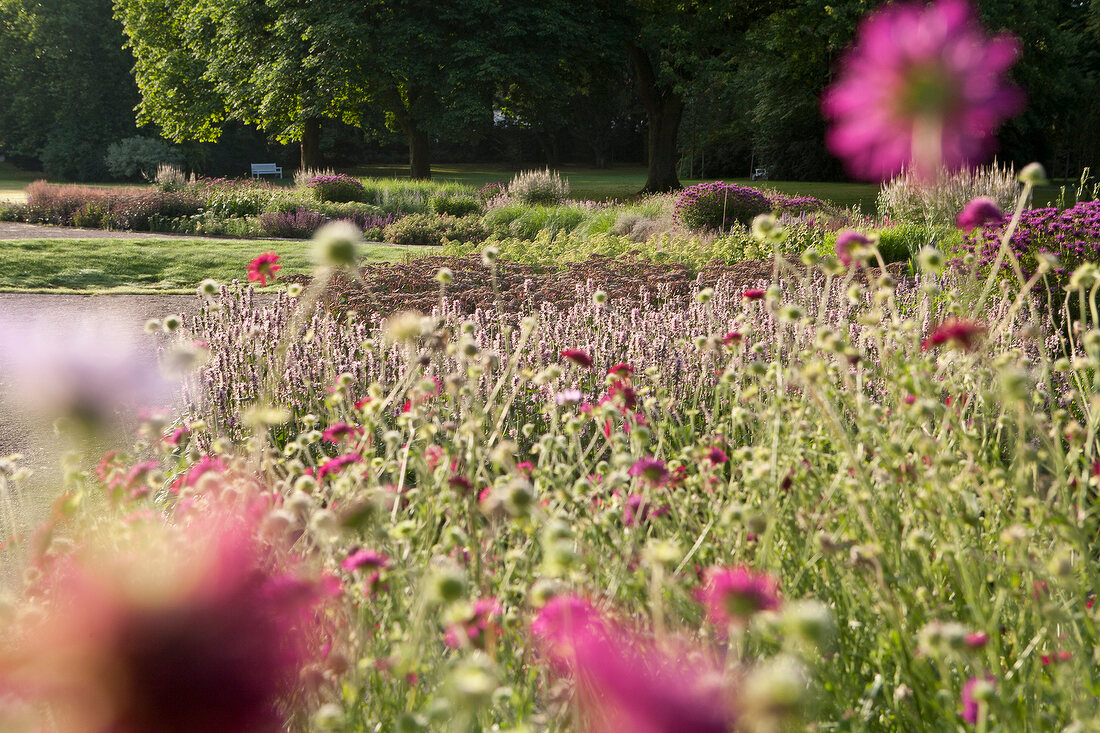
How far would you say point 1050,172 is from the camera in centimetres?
3189

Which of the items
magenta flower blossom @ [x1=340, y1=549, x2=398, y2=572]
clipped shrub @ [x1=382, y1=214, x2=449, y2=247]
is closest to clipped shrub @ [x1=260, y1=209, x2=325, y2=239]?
clipped shrub @ [x1=382, y1=214, x2=449, y2=247]

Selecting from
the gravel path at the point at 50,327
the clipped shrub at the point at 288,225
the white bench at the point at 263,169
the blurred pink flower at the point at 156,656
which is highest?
the white bench at the point at 263,169

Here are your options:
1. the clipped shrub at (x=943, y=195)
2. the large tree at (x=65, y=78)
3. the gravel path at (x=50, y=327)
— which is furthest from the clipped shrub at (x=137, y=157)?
the clipped shrub at (x=943, y=195)

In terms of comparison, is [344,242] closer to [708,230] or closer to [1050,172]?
[708,230]

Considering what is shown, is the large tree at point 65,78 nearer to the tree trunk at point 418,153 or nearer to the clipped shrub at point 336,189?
the tree trunk at point 418,153

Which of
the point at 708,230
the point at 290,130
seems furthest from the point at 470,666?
the point at 290,130

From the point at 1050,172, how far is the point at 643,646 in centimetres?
3654

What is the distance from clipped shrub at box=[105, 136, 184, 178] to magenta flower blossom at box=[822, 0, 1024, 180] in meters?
38.5

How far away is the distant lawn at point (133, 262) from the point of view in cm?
838

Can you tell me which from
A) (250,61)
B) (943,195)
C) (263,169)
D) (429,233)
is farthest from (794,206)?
(263,169)

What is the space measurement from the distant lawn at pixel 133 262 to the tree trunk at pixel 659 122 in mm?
12981

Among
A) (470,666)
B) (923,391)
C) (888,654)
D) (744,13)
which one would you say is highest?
(744,13)

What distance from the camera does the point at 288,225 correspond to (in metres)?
13.9

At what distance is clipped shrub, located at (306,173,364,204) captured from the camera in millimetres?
17797
